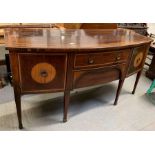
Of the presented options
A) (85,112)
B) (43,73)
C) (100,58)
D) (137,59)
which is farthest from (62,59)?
(137,59)

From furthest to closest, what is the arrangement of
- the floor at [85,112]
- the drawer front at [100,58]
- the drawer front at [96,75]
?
the floor at [85,112], the drawer front at [96,75], the drawer front at [100,58]

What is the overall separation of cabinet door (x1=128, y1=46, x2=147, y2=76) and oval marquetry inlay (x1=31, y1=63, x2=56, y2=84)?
2.88 feet

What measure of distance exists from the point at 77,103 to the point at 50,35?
2.79 ft

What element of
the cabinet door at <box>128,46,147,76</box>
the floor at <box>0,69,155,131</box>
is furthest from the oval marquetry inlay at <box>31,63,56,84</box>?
the cabinet door at <box>128,46,147,76</box>

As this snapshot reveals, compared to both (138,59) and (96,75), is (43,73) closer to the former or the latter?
(96,75)

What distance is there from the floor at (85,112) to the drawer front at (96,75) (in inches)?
15.9

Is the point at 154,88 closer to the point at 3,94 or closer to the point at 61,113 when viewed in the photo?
the point at 61,113

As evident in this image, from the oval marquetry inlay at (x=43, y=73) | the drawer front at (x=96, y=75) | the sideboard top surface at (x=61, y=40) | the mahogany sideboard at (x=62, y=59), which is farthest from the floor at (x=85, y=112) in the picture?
the sideboard top surface at (x=61, y=40)

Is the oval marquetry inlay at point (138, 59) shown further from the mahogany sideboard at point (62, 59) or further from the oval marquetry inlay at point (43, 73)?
the oval marquetry inlay at point (43, 73)

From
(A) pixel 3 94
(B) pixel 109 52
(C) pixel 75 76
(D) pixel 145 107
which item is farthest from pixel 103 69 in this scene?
(A) pixel 3 94

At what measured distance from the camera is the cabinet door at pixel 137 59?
1796mm

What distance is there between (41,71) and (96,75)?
54cm

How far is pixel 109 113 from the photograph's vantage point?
1.92 m

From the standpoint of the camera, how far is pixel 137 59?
190cm
